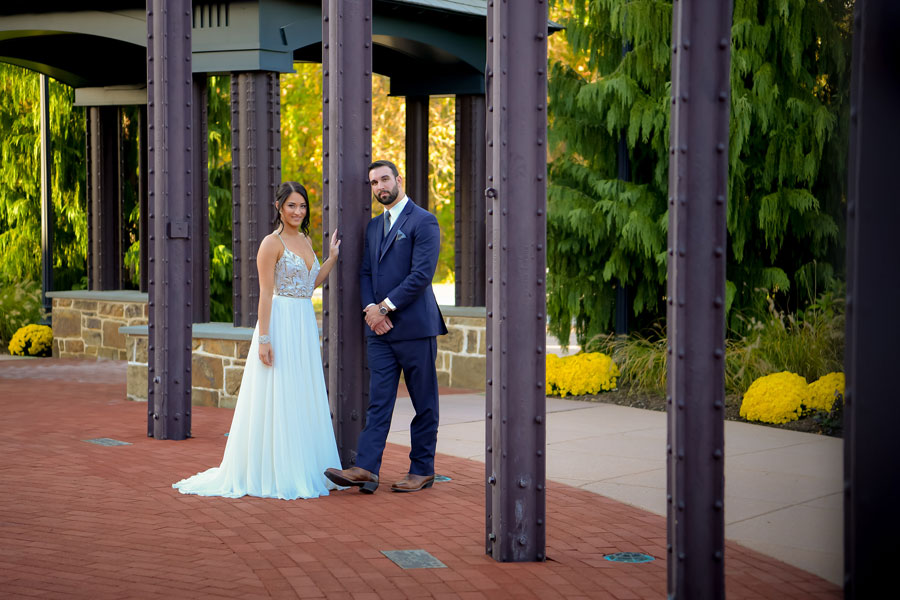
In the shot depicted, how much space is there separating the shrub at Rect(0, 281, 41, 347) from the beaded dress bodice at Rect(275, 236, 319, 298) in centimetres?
1119

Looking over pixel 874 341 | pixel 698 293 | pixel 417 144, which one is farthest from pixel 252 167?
pixel 874 341

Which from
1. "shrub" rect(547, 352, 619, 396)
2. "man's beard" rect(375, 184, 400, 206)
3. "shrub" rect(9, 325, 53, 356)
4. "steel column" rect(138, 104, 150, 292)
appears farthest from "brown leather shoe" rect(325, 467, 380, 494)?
"shrub" rect(9, 325, 53, 356)

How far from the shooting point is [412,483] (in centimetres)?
691

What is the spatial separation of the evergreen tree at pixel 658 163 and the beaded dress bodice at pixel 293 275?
201 inches

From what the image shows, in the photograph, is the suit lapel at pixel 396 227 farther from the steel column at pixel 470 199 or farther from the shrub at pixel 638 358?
the steel column at pixel 470 199

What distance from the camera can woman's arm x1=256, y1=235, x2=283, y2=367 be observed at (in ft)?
22.9

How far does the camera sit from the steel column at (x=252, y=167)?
10.9 metres

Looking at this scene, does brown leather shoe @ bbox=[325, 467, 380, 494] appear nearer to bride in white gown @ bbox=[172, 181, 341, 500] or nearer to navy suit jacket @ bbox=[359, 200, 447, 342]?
bride in white gown @ bbox=[172, 181, 341, 500]

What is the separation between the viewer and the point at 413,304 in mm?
→ 6797

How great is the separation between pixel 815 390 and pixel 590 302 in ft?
11.0

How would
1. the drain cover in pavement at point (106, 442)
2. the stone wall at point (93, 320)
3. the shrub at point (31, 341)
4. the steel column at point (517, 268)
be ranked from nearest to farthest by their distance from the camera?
the steel column at point (517, 268) < the drain cover in pavement at point (106, 442) < the stone wall at point (93, 320) < the shrub at point (31, 341)

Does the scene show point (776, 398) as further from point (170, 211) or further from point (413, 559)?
point (170, 211)

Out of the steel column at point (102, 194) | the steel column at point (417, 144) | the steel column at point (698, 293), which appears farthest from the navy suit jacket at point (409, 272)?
the steel column at point (102, 194)

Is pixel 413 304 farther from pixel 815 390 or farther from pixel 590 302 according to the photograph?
pixel 590 302
